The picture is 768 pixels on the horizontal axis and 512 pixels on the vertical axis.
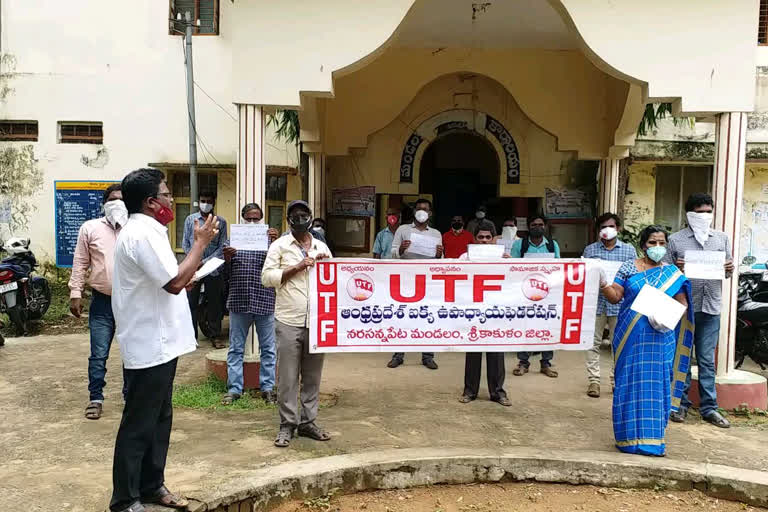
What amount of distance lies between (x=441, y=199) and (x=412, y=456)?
9275mm

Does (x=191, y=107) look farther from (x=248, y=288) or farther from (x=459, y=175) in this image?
(x=248, y=288)

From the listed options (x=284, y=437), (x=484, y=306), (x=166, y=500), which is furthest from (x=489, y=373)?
(x=166, y=500)

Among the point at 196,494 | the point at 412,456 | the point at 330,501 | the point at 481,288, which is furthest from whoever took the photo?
the point at 481,288

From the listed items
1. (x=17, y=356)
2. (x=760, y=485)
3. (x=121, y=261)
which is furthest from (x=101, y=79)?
(x=760, y=485)

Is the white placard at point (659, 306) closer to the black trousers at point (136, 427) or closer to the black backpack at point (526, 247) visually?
the black backpack at point (526, 247)

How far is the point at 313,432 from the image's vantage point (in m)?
4.67

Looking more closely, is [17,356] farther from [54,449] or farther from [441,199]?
[441,199]

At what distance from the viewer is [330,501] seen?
4.04 m

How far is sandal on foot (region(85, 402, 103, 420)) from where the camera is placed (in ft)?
16.8

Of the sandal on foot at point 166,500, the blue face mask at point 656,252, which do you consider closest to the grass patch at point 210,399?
the sandal on foot at point 166,500

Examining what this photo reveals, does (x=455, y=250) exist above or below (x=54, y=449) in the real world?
above

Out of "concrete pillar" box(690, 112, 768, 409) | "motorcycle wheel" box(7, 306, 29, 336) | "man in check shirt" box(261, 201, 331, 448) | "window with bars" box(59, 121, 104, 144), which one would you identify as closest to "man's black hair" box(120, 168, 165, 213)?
"man in check shirt" box(261, 201, 331, 448)

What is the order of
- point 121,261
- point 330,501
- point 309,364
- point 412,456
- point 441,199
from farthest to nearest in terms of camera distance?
1. point 441,199
2. point 309,364
3. point 412,456
4. point 330,501
5. point 121,261

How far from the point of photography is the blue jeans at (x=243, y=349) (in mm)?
5547
